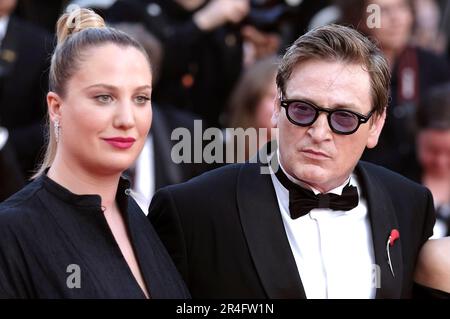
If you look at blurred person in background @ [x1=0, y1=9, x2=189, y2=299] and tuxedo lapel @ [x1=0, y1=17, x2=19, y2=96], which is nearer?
blurred person in background @ [x1=0, y1=9, x2=189, y2=299]

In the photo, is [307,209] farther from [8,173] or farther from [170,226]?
[8,173]

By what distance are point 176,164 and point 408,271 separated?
2119mm

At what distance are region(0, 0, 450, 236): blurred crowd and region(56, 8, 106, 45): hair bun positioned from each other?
4.68 feet

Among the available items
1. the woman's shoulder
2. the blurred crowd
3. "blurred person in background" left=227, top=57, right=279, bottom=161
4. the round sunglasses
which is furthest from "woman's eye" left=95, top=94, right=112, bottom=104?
"blurred person in background" left=227, top=57, right=279, bottom=161

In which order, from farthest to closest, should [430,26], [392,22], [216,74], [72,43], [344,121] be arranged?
[430,26] → [392,22] → [216,74] → [344,121] → [72,43]

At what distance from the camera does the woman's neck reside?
333 centimetres

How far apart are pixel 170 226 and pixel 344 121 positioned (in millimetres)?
726

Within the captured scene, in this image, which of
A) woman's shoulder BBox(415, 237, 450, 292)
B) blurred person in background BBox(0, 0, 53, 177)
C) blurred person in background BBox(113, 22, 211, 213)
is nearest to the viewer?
woman's shoulder BBox(415, 237, 450, 292)

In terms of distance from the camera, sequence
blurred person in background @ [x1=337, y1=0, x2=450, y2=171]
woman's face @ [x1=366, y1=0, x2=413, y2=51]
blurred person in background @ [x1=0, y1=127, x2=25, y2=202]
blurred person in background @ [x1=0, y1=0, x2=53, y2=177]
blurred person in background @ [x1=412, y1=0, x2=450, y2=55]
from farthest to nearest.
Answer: blurred person in background @ [x1=412, y1=0, x2=450, y2=55] < woman's face @ [x1=366, y1=0, x2=413, y2=51] < blurred person in background @ [x1=337, y1=0, x2=450, y2=171] < blurred person in background @ [x1=0, y1=0, x2=53, y2=177] < blurred person in background @ [x1=0, y1=127, x2=25, y2=202]

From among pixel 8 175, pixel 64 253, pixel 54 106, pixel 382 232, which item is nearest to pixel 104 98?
pixel 54 106

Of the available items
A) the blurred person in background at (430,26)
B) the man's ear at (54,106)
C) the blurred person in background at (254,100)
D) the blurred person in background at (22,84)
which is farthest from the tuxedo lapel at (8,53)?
the blurred person in background at (430,26)

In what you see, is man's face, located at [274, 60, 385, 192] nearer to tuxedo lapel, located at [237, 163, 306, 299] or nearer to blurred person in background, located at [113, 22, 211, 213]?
tuxedo lapel, located at [237, 163, 306, 299]

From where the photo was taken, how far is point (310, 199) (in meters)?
3.64

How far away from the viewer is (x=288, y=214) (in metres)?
3.67
